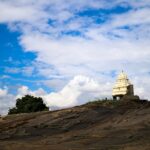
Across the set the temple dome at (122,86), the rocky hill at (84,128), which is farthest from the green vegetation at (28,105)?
the rocky hill at (84,128)

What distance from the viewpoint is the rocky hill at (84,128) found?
72.6ft

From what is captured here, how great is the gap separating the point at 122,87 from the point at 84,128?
31.1 meters

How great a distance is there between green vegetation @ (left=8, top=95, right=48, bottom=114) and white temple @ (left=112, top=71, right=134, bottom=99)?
14238 mm

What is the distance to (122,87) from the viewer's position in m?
56.8

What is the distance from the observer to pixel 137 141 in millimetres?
21500

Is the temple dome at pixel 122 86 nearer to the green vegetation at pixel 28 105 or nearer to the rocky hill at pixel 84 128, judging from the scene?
the green vegetation at pixel 28 105

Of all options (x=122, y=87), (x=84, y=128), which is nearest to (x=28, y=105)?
(x=122, y=87)

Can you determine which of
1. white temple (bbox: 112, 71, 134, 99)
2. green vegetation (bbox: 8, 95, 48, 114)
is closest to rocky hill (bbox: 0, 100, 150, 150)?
white temple (bbox: 112, 71, 134, 99)

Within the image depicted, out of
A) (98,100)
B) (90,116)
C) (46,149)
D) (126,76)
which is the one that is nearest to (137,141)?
(46,149)

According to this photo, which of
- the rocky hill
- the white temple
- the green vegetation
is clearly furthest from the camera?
the green vegetation

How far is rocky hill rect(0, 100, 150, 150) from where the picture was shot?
22125 mm

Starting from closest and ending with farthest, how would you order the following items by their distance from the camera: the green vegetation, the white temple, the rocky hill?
1. the rocky hill
2. the white temple
3. the green vegetation

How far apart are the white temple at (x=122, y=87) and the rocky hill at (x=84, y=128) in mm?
24276

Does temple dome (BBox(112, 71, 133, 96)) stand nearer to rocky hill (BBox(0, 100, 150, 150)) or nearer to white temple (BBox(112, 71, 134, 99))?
white temple (BBox(112, 71, 134, 99))
